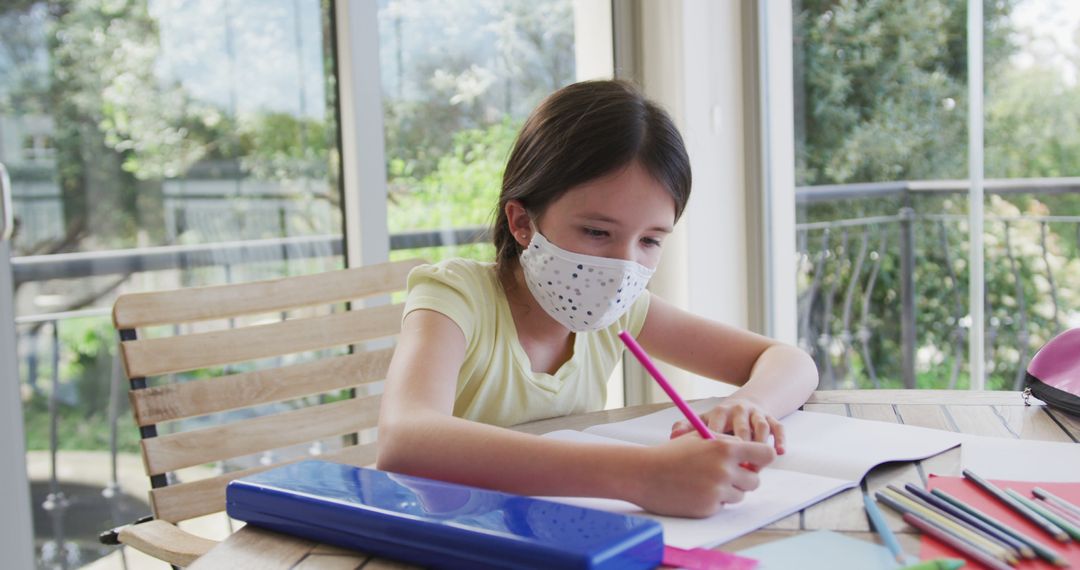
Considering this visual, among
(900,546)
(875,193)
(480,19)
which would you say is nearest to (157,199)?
(480,19)

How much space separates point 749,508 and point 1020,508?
22 centimetres

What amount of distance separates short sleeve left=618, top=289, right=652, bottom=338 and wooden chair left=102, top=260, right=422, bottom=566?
0.40 meters

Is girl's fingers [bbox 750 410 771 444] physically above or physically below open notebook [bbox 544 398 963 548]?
above

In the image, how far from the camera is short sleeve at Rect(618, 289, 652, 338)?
1.53m

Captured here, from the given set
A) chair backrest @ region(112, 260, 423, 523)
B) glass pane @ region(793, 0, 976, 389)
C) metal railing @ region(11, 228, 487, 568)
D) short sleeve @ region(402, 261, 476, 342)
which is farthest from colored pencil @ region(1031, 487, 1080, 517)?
glass pane @ region(793, 0, 976, 389)

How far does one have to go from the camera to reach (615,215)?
1.21m

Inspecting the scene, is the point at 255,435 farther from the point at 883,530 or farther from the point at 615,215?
the point at 883,530

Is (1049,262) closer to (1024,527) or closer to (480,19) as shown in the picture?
(480,19)

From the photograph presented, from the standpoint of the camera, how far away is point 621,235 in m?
1.22

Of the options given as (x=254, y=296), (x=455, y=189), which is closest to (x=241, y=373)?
(x=254, y=296)

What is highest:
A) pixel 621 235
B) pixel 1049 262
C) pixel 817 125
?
pixel 817 125

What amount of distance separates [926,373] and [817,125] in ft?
2.69

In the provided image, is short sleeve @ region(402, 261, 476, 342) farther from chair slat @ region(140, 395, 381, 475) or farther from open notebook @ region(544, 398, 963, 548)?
chair slat @ region(140, 395, 381, 475)

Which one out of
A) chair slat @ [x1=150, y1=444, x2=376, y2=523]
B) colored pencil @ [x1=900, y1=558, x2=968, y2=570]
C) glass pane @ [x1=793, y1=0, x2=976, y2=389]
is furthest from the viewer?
glass pane @ [x1=793, y1=0, x2=976, y2=389]
